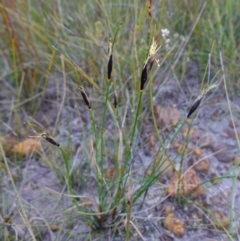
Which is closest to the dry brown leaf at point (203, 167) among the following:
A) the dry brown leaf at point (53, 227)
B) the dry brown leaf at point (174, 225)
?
the dry brown leaf at point (174, 225)

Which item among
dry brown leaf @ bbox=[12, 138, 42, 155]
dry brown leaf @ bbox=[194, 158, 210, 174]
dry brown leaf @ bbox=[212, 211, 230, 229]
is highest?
dry brown leaf @ bbox=[12, 138, 42, 155]

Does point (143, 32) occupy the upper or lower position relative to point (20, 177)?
upper

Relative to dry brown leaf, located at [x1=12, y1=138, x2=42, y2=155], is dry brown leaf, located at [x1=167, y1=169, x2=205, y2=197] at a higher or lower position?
lower

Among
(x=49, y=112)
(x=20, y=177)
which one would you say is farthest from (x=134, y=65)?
(x=20, y=177)

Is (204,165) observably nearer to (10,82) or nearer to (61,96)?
(61,96)

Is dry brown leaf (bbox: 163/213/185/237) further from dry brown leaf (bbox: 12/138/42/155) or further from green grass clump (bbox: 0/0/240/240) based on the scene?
dry brown leaf (bbox: 12/138/42/155)

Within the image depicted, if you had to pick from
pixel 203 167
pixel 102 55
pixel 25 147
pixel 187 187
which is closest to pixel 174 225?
pixel 187 187

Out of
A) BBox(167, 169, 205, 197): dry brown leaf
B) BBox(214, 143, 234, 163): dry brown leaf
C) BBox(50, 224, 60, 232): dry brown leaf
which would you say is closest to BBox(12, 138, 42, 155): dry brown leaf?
BBox(50, 224, 60, 232): dry brown leaf

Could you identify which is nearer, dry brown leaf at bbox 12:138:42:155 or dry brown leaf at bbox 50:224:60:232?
dry brown leaf at bbox 50:224:60:232
